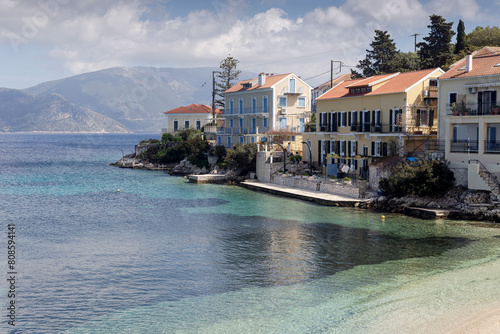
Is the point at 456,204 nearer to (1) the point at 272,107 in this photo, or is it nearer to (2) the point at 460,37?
(1) the point at 272,107

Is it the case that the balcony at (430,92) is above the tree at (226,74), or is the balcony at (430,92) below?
below

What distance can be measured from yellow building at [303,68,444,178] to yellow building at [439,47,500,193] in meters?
2.51

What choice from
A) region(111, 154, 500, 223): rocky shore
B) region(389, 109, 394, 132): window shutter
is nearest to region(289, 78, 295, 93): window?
region(389, 109, 394, 132): window shutter

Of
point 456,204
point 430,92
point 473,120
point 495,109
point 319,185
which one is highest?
point 430,92

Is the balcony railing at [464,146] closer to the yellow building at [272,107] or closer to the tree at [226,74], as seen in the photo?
the yellow building at [272,107]

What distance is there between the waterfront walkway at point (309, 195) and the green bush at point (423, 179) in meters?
3.00

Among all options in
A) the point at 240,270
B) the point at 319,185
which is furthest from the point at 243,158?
the point at 240,270

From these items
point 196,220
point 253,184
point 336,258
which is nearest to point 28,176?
point 253,184

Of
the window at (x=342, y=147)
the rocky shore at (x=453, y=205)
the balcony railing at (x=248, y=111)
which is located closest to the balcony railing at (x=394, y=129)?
the window at (x=342, y=147)

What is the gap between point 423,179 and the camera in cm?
3509

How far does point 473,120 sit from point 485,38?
1337 inches

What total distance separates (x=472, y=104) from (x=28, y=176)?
54.6 meters

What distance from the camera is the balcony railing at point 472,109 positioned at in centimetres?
3450

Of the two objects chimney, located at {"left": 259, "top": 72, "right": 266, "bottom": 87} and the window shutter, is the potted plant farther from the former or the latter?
chimney, located at {"left": 259, "top": 72, "right": 266, "bottom": 87}
